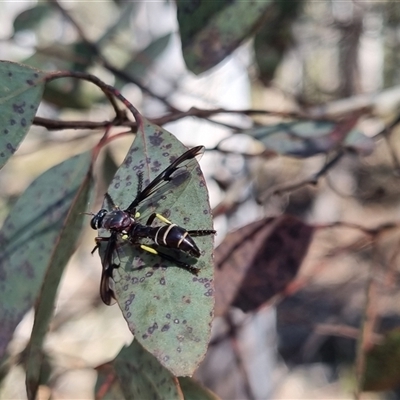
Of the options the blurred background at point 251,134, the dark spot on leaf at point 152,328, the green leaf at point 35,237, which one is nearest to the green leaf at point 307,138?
the blurred background at point 251,134

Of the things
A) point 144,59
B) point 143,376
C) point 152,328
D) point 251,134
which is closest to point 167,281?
point 152,328

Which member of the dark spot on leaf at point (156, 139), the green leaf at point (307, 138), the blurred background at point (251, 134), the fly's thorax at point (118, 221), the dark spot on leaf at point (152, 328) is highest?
the dark spot on leaf at point (156, 139)

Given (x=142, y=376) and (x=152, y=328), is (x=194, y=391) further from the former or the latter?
(x=152, y=328)

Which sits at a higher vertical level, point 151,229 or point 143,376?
point 151,229

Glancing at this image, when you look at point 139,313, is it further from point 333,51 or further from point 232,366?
point 333,51

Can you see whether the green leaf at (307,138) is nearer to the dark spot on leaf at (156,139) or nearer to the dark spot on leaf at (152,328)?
the dark spot on leaf at (156,139)

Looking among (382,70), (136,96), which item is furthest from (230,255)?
(382,70)

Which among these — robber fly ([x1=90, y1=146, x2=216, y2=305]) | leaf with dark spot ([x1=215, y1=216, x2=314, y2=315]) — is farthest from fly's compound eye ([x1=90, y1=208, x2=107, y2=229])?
leaf with dark spot ([x1=215, y1=216, x2=314, y2=315])
